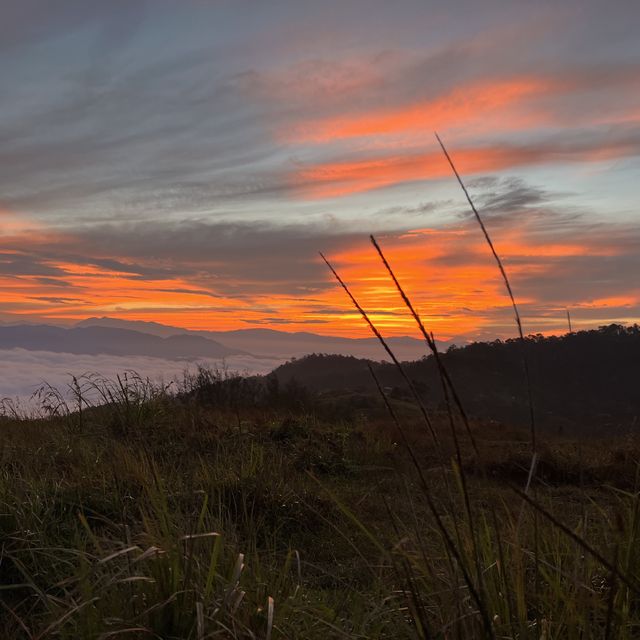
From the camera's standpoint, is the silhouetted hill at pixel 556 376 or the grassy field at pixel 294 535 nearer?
the grassy field at pixel 294 535

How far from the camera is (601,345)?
166 ft

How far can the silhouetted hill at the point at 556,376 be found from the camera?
35500 millimetres

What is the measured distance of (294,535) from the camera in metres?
5.05

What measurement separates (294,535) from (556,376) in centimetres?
4598

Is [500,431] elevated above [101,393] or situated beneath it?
situated beneath

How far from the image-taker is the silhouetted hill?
116ft

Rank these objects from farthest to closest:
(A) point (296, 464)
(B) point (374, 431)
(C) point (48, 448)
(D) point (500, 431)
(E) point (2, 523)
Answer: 1. (D) point (500, 431)
2. (B) point (374, 431)
3. (A) point (296, 464)
4. (C) point (48, 448)
5. (E) point (2, 523)

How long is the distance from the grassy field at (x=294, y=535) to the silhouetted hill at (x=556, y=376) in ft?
79.6

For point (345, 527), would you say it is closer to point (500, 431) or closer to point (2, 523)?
point (2, 523)

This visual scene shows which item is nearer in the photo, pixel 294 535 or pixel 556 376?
pixel 294 535

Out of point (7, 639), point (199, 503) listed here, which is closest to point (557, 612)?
point (7, 639)

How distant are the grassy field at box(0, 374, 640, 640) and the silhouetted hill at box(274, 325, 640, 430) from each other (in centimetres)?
2427

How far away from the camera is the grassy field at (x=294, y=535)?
2086 millimetres

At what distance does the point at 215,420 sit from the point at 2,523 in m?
5.78
